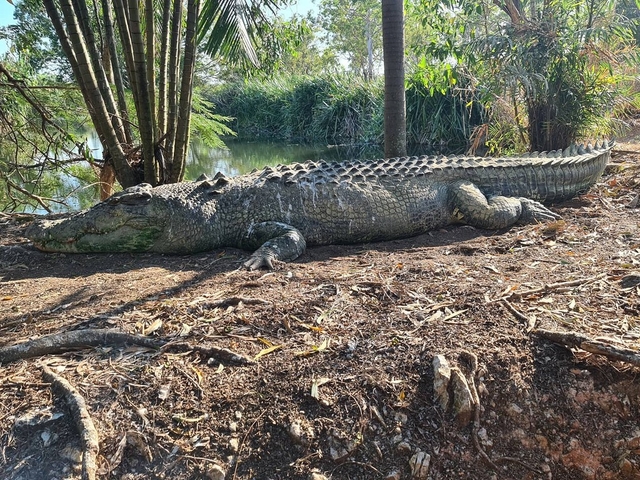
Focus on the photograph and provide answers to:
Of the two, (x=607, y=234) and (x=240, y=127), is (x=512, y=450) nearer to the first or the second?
(x=607, y=234)

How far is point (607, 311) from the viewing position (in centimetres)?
245

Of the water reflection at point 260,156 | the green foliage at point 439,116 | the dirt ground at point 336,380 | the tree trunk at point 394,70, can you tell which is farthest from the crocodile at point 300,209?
the water reflection at point 260,156

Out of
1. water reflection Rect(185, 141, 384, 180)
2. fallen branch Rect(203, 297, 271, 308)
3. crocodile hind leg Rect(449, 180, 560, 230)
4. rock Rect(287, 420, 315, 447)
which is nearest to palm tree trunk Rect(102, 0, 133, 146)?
fallen branch Rect(203, 297, 271, 308)

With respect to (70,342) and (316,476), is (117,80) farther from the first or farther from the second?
(316,476)

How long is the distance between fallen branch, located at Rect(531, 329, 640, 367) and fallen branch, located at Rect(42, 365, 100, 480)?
6.69 ft

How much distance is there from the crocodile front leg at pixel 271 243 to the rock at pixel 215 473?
1.88m

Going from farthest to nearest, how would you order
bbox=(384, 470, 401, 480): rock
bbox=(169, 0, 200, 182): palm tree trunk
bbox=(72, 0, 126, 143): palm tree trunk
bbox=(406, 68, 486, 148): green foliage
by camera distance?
bbox=(406, 68, 486, 148): green foliage, bbox=(169, 0, 200, 182): palm tree trunk, bbox=(72, 0, 126, 143): palm tree trunk, bbox=(384, 470, 401, 480): rock

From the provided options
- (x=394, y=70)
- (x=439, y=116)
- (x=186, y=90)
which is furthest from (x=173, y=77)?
(x=439, y=116)

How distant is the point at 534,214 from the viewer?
4.69 meters

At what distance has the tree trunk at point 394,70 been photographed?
17.3 feet

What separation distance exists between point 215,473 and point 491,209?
12.3 ft

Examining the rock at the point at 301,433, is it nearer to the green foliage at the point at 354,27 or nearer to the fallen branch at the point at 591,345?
the fallen branch at the point at 591,345

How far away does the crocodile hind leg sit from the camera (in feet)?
15.0

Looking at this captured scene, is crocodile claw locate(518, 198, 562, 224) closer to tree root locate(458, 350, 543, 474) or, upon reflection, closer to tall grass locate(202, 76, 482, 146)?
tree root locate(458, 350, 543, 474)
